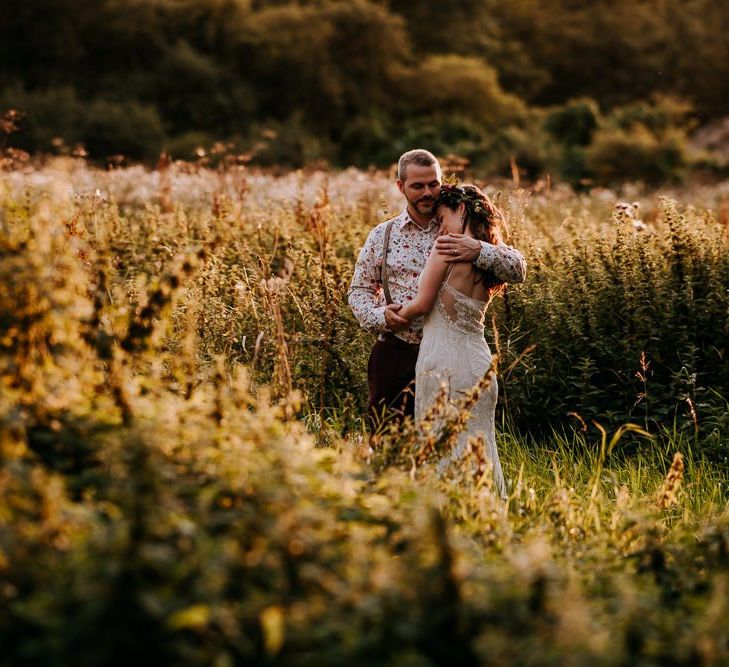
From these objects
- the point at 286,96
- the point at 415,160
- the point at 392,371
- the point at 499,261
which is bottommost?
the point at 392,371

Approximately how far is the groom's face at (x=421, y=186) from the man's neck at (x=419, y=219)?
45mm

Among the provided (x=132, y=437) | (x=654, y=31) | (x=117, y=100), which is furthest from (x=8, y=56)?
(x=132, y=437)

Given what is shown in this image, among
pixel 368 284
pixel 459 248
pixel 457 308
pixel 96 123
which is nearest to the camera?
pixel 459 248

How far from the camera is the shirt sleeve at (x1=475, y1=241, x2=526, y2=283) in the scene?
4945 millimetres

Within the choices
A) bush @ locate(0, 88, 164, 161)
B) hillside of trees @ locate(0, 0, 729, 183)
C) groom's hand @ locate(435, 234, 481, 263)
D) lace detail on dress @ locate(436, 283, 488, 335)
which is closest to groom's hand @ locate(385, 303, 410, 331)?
lace detail on dress @ locate(436, 283, 488, 335)

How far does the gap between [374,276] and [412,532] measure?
2789 mm

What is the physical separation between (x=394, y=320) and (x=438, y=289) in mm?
332

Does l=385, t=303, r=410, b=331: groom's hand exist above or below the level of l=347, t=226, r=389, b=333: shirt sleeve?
below

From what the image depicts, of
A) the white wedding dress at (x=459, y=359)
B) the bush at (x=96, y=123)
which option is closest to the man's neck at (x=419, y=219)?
the white wedding dress at (x=459, y=359)

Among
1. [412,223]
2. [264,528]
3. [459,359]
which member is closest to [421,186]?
[412,223]

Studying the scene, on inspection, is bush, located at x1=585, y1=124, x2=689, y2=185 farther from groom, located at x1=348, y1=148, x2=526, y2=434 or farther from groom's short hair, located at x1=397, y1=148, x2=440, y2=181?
groom's short hair, located at x1=397, y1=148, x2=440, y2=181

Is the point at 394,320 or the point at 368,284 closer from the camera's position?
the point at 394,320

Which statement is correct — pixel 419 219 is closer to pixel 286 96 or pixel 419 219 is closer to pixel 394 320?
pixel 394 320

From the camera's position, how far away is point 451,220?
201 inches
